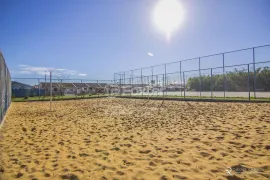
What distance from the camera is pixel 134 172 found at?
2621 mm

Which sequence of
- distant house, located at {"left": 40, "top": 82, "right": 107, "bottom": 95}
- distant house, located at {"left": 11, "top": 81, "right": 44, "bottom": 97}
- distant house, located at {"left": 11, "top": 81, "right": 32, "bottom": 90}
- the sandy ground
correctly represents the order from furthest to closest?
distant house, located at {"left": 40, "top": 82, "right": 107, "bottom": 95}, distant house, located at {"left": 11, "top": 81, "right": 44, "bottom": 97}, distant house, located at {"left": 11, "top": 81, "right": 32, "bottom": 90}, the sandy ground

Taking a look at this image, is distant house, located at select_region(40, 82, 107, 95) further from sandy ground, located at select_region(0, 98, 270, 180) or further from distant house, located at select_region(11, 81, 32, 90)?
sandy ground, located at select_region(0, 98, 270, 180)

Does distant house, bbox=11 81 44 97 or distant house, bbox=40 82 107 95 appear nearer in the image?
distant house, bbox=11 81 44 97

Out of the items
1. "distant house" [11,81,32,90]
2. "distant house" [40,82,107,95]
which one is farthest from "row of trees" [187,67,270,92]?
"distant house" [11,81,32,90]

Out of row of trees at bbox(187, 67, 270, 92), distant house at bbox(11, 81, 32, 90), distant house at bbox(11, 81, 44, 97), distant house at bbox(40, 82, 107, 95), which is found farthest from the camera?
distant house at bbox(40, 82, 107, 95)

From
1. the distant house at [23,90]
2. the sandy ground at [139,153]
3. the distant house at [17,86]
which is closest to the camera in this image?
the sandy ground at [139,153]

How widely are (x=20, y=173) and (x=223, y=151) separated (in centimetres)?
342

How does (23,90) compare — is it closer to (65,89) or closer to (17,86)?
(17,86)

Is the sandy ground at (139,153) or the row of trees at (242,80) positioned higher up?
the row of trees at (242,80)

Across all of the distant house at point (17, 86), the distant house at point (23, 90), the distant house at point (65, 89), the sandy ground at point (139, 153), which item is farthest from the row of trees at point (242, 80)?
the distant house at point (23, 90)

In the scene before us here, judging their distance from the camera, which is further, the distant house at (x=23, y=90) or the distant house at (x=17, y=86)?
the distant house at (x=23, y=90)

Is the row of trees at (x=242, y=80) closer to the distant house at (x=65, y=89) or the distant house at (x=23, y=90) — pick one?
the distant house at (x=65, y=89)

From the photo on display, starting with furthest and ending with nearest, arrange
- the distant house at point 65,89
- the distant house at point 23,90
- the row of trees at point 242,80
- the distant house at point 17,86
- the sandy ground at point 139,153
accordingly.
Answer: the distant house at point 65,89, the distant house at point 23,90, the distant house at point 17,86, the row of trees at point 242,80, the sandy ground at point 139,153

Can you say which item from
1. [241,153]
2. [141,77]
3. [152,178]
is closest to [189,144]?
[241,153]
